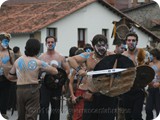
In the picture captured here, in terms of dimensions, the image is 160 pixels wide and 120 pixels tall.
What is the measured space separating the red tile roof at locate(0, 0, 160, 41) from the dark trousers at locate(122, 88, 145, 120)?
20012 mm

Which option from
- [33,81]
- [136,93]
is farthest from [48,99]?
[136,93]

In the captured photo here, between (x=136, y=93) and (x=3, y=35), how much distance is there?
346cm

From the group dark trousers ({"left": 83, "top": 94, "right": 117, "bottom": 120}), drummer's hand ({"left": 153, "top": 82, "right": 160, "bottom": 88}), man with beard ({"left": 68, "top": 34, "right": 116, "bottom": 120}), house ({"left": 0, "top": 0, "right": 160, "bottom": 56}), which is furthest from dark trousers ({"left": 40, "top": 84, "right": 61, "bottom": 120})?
house ({"left": 0, "top": 0, "right": 160, "bottom": 56})

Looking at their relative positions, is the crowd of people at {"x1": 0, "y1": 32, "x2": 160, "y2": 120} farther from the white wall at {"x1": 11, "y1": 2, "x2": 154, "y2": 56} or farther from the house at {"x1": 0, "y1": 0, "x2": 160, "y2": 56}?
the white wall at {"x1": 11, "y1": 2, "x2": 154, "y2": 56}

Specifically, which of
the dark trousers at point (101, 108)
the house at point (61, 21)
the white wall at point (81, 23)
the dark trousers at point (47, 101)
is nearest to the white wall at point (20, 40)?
the house at point (61, 21)

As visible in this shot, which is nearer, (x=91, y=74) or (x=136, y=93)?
(x=91, y=74)

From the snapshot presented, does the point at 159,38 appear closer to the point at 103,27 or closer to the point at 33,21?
the point at 103,27

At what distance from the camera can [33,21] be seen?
99.3 feet

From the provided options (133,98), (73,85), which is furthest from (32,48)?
(133,98)

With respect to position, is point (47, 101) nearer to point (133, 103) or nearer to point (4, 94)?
point (133, 103)

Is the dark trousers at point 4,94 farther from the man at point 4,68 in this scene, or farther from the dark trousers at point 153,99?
the dark trousers at point 153,99

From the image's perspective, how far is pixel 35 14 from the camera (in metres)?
32.1

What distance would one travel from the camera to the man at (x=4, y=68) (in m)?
10.2

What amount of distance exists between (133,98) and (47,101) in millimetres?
1663
